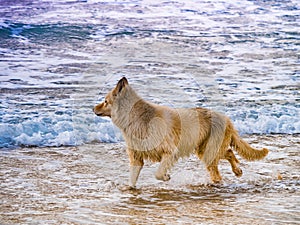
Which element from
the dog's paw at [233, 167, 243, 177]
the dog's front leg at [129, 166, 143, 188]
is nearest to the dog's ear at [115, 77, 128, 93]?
the dog's front leg at [129, 166, 143, 188]

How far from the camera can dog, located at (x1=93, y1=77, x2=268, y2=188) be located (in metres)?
7.89

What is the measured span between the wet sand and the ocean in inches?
0.7

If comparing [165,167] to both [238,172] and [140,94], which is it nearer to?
[238,172]

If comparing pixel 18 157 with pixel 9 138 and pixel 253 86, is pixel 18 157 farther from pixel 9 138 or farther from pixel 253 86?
pixel 253 86

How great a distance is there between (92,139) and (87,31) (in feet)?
49.4

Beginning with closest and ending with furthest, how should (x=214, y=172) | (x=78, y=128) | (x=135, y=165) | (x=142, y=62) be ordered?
(x=135, y=165)
(x=214, y=172)
(x=78, y=128)
(x=142, y=62)

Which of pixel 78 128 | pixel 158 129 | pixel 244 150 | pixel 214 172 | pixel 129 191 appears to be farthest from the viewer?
pixel 78 128

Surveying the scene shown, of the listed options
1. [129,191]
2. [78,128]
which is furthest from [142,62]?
[129,191]

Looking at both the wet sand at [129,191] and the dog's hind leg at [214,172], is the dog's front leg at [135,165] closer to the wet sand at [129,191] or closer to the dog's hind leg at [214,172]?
the wet sand at [129,191]

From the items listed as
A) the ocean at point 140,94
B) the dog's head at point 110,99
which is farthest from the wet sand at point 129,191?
the dog's head at point 110,99

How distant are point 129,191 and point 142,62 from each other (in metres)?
14.5

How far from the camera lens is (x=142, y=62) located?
71.9 ft

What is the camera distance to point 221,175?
8797 millimetres

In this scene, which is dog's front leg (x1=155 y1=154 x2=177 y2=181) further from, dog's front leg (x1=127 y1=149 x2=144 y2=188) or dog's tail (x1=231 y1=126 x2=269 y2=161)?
dog's tail (x1=231 y1=126 x2=269 y2=161)
